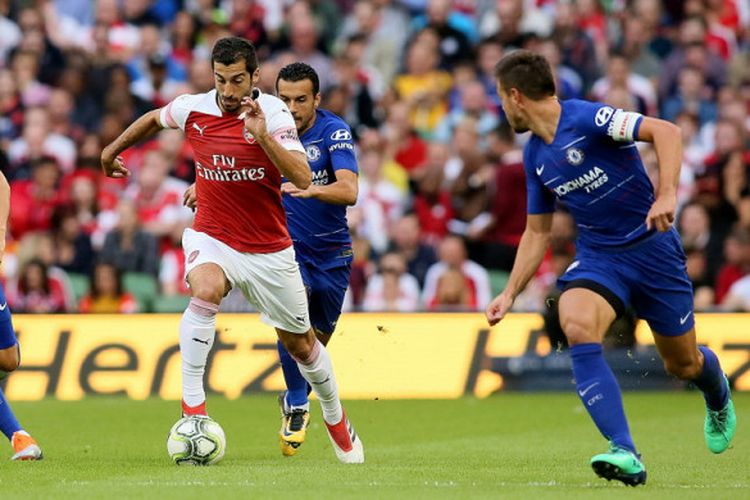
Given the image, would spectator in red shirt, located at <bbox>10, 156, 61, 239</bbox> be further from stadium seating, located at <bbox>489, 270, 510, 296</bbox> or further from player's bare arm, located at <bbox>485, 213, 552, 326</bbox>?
player's bare arm, located at <bbox>485, 213, 552, 326</bbox>

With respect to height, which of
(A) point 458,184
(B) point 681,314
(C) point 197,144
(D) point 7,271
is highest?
(C) point 197,144

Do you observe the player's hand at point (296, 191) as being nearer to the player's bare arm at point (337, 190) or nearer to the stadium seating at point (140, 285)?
the player's bare arm at point (337, 190)

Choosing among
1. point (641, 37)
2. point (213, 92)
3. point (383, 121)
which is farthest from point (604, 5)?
point (213, 92)

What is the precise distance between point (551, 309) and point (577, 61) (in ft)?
17.7

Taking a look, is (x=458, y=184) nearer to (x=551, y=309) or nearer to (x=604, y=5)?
(x=551, y=309)

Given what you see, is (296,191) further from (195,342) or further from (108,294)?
(108,294)

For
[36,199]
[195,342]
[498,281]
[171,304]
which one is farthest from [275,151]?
[36,199]

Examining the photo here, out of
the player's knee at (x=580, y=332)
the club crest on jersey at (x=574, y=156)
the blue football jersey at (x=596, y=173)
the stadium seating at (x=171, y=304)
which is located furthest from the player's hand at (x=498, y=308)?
the stadium seating at (x=171, y=304)

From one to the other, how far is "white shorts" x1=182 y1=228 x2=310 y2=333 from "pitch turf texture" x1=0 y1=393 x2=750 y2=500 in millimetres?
945

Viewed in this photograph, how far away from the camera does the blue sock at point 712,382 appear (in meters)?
9.88

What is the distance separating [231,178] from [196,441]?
163cm

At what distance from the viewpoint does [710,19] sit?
21625mm

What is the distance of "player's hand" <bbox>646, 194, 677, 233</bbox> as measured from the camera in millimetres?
8242

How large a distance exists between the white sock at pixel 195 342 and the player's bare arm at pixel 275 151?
99 cm
